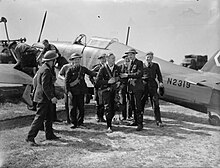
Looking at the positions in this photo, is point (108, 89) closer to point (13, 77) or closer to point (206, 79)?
point (206, 79)

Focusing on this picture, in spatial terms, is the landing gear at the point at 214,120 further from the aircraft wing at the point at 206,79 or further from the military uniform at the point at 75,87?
the military uniform at the point at 75,87

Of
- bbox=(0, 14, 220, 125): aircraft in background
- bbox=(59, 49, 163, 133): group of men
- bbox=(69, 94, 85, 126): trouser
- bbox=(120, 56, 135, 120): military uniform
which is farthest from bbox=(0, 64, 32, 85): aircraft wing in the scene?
bbox=(120, 56, 135, 120): military uniform

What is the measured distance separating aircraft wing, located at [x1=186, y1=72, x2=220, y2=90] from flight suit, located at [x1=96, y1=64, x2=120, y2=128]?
Result: 6.28 ft

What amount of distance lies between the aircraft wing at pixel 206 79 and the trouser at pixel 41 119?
356 cm

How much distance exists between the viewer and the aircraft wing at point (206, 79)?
6488mm

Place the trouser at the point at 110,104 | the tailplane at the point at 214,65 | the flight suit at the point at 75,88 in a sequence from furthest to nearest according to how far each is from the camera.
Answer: the tailplane at the point at 214,65, the flight suit at the point at 75,88, the trouser at the point at 110,104

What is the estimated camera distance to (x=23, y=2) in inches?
157

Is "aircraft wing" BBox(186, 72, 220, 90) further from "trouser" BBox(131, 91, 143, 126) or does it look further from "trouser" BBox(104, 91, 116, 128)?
"trouser" BBox(104, 91, 116, 128)

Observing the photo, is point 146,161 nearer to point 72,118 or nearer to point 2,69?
point 72,118

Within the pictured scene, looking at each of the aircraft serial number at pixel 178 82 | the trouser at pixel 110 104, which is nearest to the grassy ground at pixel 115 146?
the trouser at pixel 110 104

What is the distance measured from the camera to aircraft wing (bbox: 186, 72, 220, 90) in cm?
649

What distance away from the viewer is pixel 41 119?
5328 mm

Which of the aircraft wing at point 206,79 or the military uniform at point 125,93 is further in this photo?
the military uniform at point 125,93

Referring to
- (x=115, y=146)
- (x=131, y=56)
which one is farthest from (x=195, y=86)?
(x=115, y=146)
